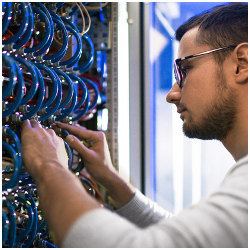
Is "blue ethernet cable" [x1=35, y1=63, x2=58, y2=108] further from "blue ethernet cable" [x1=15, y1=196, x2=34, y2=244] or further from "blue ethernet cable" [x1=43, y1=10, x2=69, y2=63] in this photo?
"blue ethernet cable" [x1=15, y1=196, x2=34, y2=244]

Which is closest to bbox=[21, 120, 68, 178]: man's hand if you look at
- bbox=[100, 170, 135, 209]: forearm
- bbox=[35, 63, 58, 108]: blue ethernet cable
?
bbox=[35, 63, 58, 108]: blue ethernet cable

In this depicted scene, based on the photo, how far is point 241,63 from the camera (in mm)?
1116

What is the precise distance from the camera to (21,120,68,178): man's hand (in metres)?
0.96

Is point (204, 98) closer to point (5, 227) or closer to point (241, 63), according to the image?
point (241, 63)

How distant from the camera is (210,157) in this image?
2.25m

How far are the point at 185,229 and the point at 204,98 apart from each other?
52cm

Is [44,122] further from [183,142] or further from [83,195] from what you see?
[183,142]

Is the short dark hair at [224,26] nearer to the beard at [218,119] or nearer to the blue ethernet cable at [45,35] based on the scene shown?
the beard at [218,119]

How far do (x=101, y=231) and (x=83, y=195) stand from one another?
4.5 inches

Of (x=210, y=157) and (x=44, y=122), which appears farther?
(x=210, y=157)

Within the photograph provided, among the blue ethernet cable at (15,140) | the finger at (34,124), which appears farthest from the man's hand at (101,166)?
the blue ethernet cable at (15,140)

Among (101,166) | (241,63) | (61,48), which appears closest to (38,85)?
(61,48)

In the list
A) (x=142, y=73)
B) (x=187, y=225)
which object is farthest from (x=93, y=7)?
(x=187, y=225)

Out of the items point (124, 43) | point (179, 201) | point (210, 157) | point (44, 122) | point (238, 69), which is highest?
point (124, 43)
